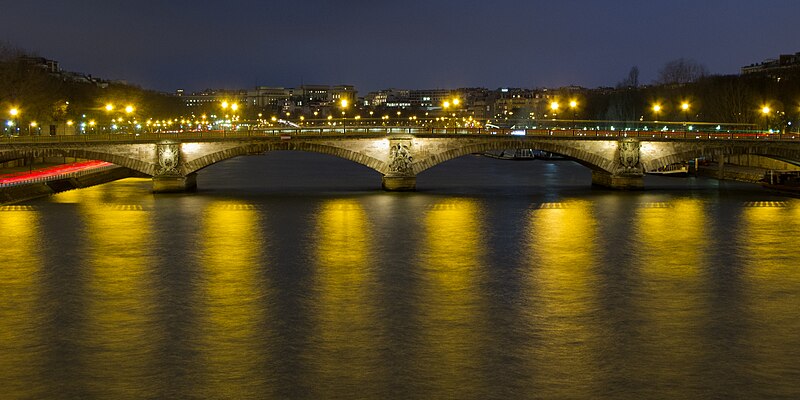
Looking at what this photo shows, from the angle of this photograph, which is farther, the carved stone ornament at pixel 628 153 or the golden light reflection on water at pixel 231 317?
the carved stone ornament at pixel 628 153

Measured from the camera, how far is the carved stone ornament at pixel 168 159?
5466 centimetres

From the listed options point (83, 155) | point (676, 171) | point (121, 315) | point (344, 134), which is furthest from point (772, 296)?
point (676, 171)

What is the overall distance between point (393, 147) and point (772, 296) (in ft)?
111

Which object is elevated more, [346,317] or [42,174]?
[42,174]

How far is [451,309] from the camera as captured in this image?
22.0 meters

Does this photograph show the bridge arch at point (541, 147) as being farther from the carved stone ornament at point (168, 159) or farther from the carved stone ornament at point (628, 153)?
the carved stone ornament at point (168, 159)

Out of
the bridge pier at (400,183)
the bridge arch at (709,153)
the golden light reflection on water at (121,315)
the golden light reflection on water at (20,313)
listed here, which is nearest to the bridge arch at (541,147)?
the bridge pier at (400,183)

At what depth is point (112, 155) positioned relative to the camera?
179ft

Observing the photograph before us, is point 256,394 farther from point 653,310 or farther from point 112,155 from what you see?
point 112,155

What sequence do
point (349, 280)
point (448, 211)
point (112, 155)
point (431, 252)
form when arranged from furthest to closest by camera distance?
point (112, 155)
point (448, 211)
point (431, 252)
point (349, 280)

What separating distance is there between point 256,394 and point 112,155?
4203 centimetres

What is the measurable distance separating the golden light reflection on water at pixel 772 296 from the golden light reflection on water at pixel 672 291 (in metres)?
1.08

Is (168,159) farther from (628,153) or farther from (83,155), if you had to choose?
(628,153)

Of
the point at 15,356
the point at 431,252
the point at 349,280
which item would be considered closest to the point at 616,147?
the point at 431,252
